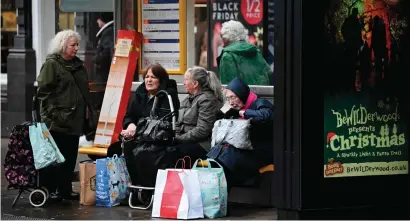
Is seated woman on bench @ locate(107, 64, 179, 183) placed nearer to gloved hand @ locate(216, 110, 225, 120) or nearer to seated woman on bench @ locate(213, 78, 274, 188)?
Result: gloved hand @ locate(216, 110, 225, 120)

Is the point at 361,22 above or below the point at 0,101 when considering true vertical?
above

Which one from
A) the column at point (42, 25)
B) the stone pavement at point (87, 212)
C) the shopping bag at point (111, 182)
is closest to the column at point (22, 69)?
the column at point (42, 25)

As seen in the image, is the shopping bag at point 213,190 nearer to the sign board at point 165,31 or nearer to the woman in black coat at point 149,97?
the woman in black coat at point 149,97

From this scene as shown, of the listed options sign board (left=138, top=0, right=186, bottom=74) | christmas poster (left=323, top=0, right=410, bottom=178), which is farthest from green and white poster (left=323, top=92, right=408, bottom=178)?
sign board (left=138, top=0, right=186, bottom=74)

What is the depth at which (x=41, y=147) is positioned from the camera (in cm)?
1045

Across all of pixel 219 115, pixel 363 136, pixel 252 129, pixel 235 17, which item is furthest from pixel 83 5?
pixel 363 136

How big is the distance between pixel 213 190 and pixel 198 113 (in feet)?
3.19

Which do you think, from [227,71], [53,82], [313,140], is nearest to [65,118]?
[53,82]

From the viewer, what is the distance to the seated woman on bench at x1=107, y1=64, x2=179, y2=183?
34.0ft

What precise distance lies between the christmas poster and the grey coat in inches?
70.4

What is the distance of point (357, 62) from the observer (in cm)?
871

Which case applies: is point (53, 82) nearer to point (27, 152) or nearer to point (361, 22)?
point (27, 152)

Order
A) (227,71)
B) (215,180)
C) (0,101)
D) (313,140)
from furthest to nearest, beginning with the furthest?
(0,101), (227,71), (215,180), (313,140)

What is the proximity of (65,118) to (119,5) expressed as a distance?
2067 millimetres
